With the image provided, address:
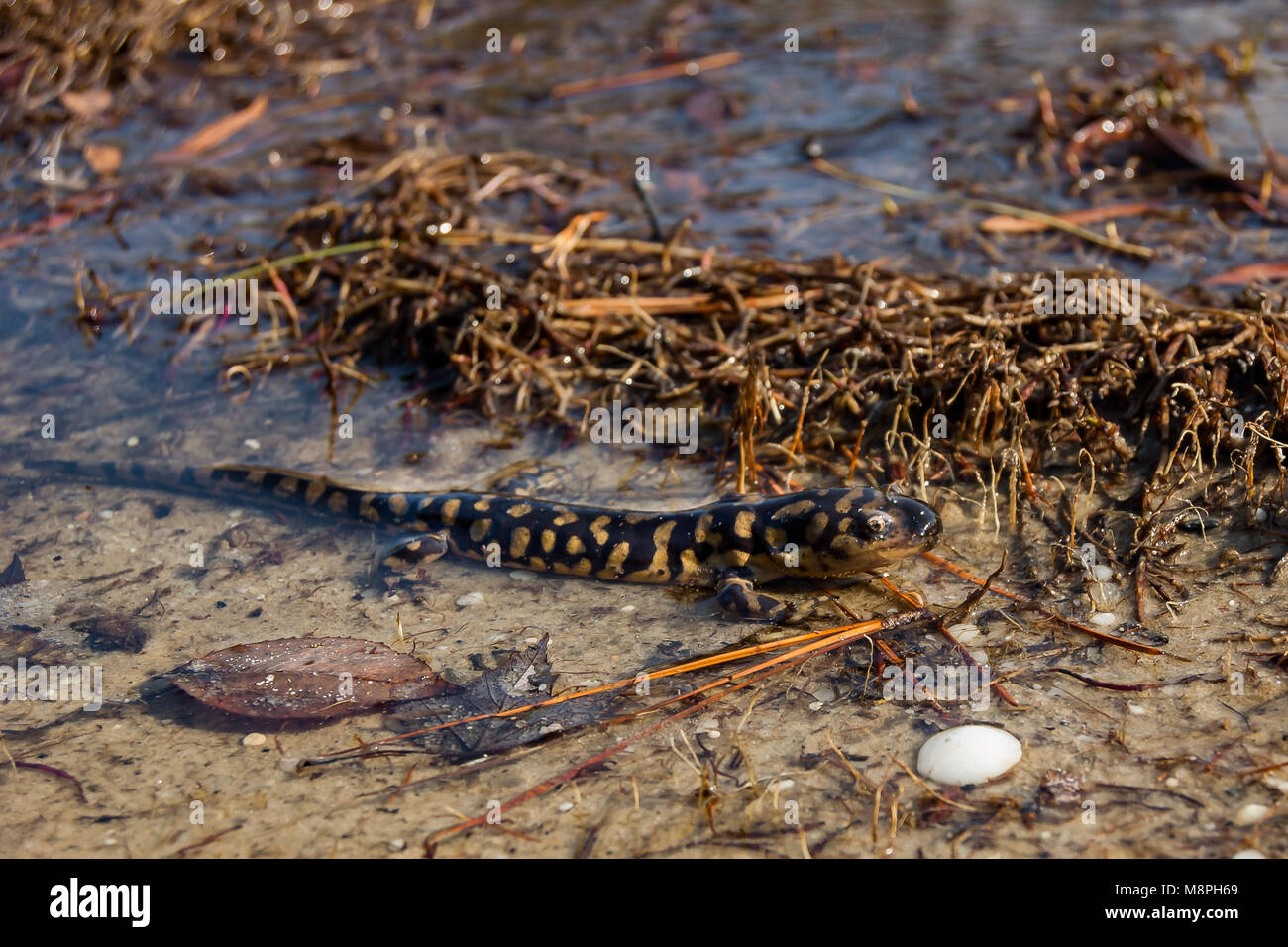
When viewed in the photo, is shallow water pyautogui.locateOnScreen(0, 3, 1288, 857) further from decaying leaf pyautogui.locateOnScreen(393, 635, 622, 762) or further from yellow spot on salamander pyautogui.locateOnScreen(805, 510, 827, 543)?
yellow spot on salamander pyautogui.locateOnScreen(805, 510, 827, 543)

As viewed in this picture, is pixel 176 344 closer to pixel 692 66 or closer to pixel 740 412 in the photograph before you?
pixel 740 412

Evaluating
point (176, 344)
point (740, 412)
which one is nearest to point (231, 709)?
point (740, 412)

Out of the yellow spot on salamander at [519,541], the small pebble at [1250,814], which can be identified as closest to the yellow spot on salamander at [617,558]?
the yellow spot on salamander at [519,541]

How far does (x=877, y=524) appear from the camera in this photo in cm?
434

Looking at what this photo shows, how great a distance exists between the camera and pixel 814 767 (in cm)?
346

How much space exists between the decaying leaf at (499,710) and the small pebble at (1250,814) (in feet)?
6.15

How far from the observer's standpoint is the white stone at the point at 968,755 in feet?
10.9

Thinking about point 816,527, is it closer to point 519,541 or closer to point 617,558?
point 617,558

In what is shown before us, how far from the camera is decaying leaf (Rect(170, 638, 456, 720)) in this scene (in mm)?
A: 3869

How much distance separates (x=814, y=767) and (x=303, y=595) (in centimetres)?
226

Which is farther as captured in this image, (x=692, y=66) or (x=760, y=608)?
(x=692, y=66)

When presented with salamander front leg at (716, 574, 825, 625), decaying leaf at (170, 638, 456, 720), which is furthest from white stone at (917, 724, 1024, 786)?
decaying leaf at (170, 638, 456, 720)

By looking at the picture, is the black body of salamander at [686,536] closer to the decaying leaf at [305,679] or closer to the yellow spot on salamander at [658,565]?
the yellow spot on salamander at [658,565]

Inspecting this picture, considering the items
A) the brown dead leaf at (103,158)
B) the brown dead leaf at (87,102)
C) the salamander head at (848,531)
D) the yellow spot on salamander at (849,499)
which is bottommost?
the salamander head at (848,531)
